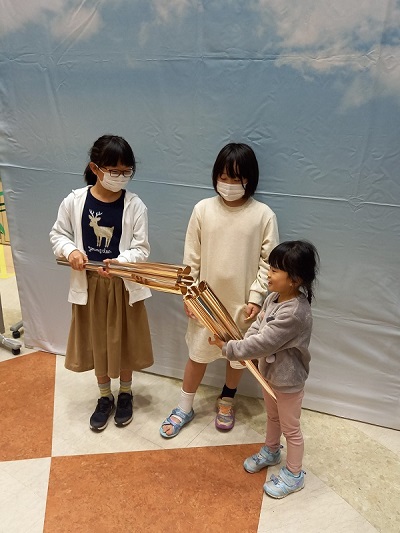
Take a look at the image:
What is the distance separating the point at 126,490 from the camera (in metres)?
1.54

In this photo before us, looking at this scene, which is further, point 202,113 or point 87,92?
point 87,92

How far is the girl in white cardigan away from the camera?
151cm

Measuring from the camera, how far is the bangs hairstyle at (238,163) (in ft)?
4.96

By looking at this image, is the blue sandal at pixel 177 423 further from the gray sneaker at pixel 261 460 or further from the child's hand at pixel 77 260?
the child's hand at pixel 77 260

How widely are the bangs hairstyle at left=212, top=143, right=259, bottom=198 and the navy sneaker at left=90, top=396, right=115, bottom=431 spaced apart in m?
1.10

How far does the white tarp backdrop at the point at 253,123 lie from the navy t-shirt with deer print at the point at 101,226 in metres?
0.34

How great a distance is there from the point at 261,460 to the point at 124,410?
63cm

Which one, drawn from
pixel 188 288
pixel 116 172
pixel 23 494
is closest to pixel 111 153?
pixel 116 172

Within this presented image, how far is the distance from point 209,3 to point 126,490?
5.88 feet

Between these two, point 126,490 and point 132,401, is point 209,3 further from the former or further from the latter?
point 126,490

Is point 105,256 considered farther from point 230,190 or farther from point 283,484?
point 283,484

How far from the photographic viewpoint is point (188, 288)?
4.28 ft

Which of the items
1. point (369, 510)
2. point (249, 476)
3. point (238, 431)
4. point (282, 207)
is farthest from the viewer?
point (238, 431)

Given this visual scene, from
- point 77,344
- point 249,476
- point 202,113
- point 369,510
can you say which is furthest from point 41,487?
point 202,113
